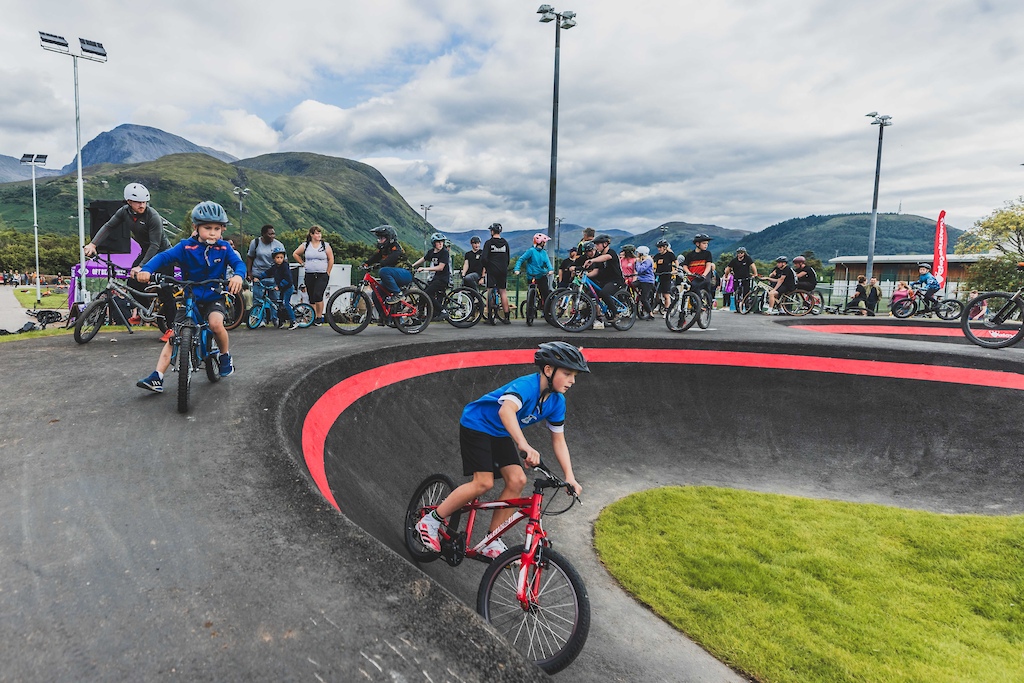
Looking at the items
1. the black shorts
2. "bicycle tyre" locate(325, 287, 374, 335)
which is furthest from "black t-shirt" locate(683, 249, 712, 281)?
the black shorts

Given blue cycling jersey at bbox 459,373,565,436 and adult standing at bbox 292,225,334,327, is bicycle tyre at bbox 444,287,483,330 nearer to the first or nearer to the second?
adult standing at bbox 292,225,334,327

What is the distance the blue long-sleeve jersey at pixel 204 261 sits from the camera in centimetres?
520

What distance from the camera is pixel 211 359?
18.3 ft

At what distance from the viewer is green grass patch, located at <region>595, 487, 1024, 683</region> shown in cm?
397

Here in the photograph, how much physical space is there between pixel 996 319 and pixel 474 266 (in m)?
10.3

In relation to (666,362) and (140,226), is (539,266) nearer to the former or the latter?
(666,362)

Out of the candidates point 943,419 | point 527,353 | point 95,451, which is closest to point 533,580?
point 95,451

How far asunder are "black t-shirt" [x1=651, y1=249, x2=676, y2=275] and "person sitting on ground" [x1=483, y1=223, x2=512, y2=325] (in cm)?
435

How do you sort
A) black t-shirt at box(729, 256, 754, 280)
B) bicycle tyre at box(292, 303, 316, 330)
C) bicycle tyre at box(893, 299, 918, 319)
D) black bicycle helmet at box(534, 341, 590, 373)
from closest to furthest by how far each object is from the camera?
black bicycle helmet at box(534, 341, 590, 373), bicycle tyre at box(292, 303, 316, 330), black t-shirt at box(729, 256, 754, 280), bicycle tyre at box(893, 299, 918, 319)

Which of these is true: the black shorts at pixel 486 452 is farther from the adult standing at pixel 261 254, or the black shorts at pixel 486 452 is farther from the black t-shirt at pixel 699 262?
the black t-shirt at pixel 699 262

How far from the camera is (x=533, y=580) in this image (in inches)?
128

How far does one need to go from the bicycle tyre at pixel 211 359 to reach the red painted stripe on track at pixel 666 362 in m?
1.06

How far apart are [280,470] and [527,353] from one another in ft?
20.8

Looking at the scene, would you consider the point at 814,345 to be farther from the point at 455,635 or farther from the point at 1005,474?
the point at 455,635
